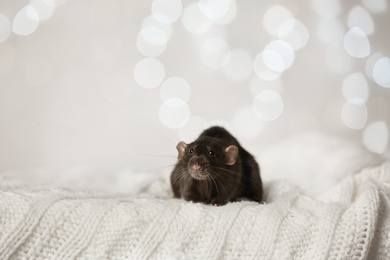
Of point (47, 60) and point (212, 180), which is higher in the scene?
point (47, 60)

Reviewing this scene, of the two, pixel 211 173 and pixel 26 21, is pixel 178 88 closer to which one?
pixel 26 21

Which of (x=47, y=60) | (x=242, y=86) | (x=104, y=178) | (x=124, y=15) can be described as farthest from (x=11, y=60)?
(x=242, y=86)

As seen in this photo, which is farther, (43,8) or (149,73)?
(149,73)

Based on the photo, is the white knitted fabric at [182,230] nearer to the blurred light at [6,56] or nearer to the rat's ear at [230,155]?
the rat's ear at [230,155]

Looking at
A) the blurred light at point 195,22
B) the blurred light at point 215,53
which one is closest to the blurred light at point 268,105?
the blurred light at point 215,53

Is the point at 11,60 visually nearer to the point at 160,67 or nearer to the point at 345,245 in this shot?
the point at 160,67

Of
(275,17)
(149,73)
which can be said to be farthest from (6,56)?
(275,17)

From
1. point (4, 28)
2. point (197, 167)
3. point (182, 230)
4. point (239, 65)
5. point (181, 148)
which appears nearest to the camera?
point (182, 230)
